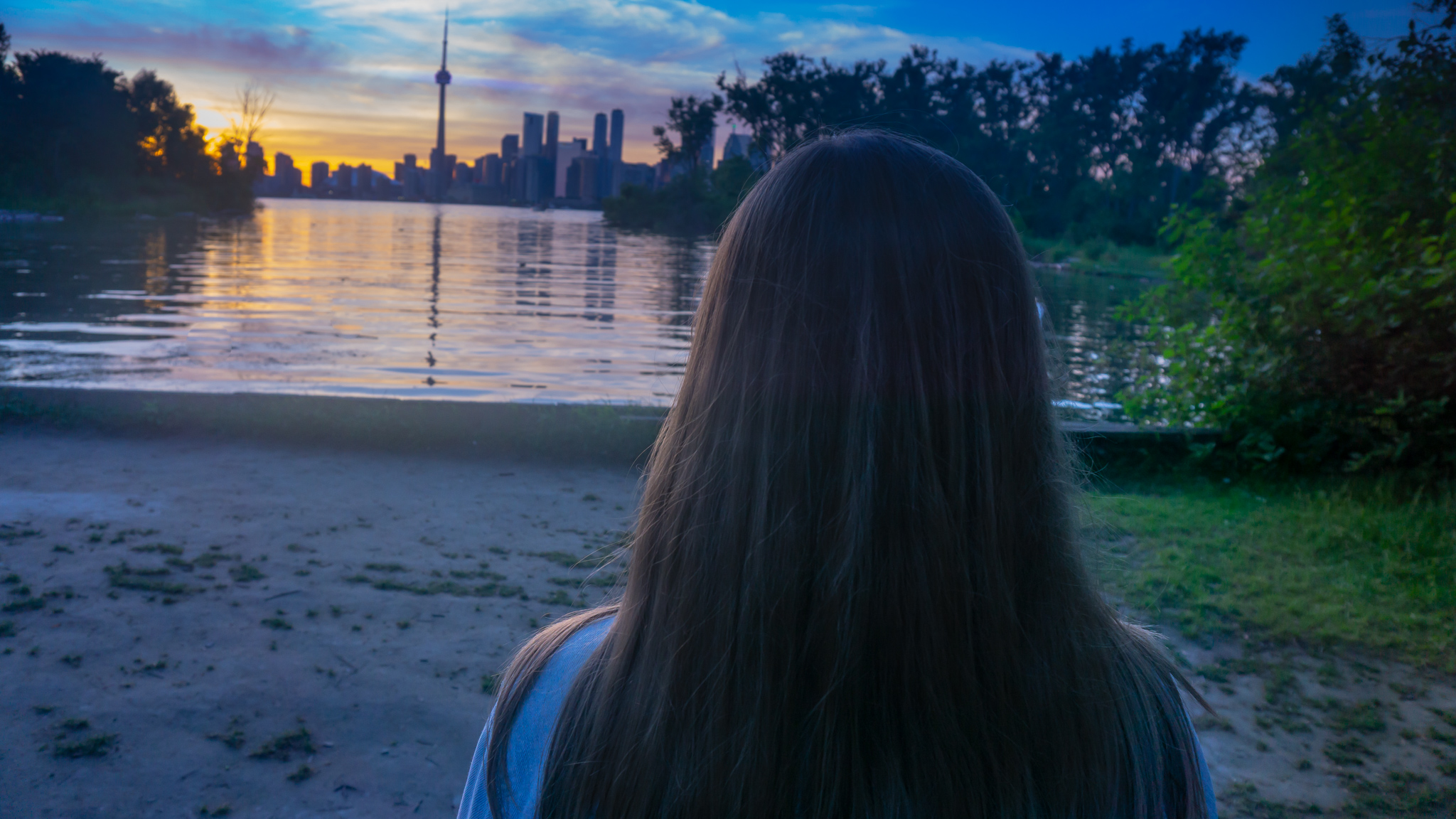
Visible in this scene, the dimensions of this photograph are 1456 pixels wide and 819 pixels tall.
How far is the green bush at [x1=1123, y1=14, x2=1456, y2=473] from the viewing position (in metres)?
5.83

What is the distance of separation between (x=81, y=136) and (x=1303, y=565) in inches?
2722

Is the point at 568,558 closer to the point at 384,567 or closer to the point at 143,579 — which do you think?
the point at 384,567

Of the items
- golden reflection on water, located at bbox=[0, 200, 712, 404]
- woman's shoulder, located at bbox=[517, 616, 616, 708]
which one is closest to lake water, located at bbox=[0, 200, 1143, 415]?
golden reflection on water, located at bbox=[0, 200, 712, 404]

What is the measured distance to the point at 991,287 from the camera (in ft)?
3.24

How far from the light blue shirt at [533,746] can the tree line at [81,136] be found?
61.9 meters

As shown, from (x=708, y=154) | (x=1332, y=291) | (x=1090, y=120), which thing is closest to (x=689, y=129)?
(x=708, y=154)

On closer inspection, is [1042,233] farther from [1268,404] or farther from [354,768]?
[354,768]

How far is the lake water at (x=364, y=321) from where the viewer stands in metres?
10.8

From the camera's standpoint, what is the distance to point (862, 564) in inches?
37.0

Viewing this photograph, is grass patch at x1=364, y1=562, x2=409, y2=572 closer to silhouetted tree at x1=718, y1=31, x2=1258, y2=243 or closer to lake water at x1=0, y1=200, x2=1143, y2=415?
lake water at x1=0, y1=200, x2=1143, y2=415

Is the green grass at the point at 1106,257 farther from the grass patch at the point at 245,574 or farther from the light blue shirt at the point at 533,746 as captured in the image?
the light blue shirt at the point at 533,746

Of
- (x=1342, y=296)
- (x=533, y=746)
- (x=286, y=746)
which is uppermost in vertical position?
(x=1342, y=296)

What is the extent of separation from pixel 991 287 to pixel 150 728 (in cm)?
317

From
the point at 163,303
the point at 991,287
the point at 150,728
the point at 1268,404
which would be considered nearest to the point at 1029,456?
the point at 991,287
